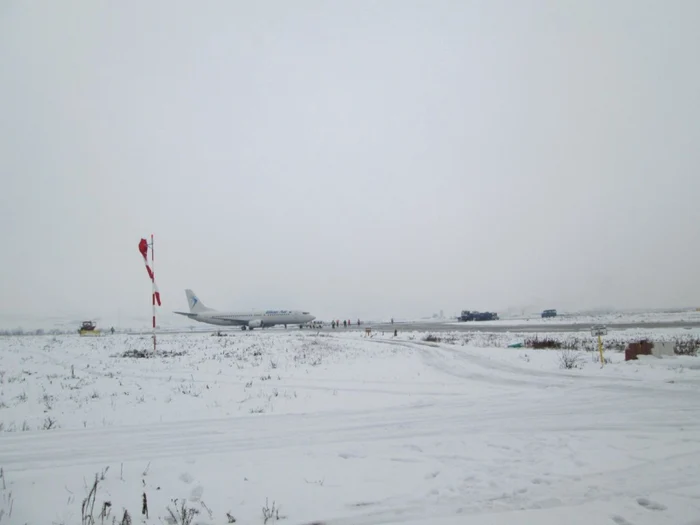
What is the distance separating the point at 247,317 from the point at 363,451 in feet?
213

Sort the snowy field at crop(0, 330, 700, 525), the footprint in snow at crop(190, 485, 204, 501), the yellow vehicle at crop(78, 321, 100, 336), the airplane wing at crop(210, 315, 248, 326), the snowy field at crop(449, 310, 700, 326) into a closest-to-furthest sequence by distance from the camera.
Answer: the snowy field at crop(0, 330, 700, 525) < the footprint in snow at crop(190, 485, 204, 501) < the snowy field at crop(449, 310, 700, 326) < the yellow vehicle at crop(78, 321, 100, 336) < the airplane wing at crop(210, 315, 248, 326)

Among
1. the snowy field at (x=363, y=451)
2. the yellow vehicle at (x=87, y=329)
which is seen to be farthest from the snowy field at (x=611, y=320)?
the yellow vehicle at (x=87, y=329)

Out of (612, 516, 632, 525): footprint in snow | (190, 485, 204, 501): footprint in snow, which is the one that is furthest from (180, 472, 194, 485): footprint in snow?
(612, 516, 632, 525): footprint in snow

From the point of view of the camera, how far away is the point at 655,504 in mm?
4215

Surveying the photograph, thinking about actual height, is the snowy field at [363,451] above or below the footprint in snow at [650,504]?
below

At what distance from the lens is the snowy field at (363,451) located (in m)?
4.31

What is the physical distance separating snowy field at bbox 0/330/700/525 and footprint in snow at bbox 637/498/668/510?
20 mm

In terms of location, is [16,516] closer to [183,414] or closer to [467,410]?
[183,414]

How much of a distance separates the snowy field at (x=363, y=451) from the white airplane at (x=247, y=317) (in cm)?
5642

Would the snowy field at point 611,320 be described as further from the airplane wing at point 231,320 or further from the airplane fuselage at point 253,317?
the airplane wing at point 231,320

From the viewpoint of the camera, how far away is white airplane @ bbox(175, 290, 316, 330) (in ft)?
221

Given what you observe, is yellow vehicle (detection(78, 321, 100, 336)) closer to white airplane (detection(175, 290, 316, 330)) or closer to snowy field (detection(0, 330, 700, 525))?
white airplane (detection(175, 290, 316, 330))

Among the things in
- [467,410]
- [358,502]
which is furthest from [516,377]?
[358,502]

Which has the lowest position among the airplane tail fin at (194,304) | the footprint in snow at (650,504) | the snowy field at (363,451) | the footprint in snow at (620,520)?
the snowy field at (363,451)
